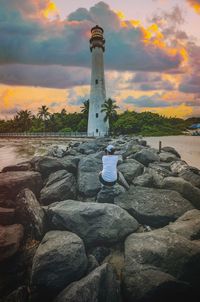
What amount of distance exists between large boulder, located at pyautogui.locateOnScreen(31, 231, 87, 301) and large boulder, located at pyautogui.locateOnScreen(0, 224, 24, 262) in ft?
2.62

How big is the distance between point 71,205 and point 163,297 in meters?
3.00

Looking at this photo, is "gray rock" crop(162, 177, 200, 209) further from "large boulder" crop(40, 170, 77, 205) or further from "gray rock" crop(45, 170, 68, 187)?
"gray rock" crop(45, 170, 68, 187)

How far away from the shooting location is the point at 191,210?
6.20 meters

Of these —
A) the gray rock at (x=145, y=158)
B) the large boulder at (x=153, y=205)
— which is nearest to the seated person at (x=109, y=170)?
the large boulder at (x=153, y=205)

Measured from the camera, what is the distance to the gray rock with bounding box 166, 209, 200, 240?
16.9 ft

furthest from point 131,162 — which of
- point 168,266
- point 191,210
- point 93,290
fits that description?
point 93,290

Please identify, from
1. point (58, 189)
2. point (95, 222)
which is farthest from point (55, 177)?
point (95, 222)

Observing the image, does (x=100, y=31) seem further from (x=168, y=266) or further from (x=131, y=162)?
(x=168, y=266)

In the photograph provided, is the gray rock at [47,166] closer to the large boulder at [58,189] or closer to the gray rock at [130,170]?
the large boulder at [58,189]

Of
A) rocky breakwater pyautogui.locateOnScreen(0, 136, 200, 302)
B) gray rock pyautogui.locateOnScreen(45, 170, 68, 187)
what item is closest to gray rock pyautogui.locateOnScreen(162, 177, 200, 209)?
rocky breakwater pyautogui.locateOnScreen(0, 136, 200, 302)

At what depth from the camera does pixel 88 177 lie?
814 cm

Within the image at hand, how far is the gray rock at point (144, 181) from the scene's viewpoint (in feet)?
26.1

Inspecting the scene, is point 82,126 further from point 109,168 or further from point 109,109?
point 109,168

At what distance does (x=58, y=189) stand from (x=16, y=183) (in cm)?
Result: 127
